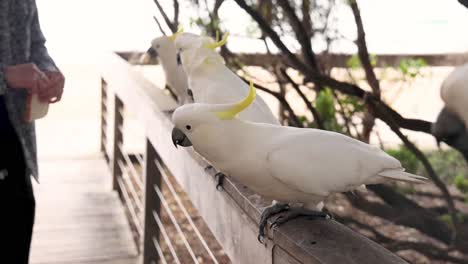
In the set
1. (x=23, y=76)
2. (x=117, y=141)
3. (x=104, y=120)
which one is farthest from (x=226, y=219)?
(x=104, y=120)

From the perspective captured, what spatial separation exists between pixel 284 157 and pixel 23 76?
2.02 feet

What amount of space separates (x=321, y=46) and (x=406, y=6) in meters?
0.37

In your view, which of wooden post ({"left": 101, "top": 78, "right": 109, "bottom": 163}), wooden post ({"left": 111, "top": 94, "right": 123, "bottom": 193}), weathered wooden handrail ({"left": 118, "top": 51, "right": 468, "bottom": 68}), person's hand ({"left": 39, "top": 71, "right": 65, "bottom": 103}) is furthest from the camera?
wooden post ({"left": 101, "top": 78, "right": 109, "bottom": 163})

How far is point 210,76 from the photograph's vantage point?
1.13m

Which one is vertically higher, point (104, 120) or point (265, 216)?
point (265, 216)

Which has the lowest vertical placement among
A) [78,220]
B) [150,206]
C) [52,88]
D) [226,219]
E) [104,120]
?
[78,220]

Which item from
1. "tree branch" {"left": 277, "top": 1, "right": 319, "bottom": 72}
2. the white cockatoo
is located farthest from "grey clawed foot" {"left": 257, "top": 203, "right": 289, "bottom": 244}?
"tree branch" {"left": 277, "top": 1, "right": 319, "bottom": 72}

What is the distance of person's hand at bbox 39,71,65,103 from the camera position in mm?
1177

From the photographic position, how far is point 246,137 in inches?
28.9

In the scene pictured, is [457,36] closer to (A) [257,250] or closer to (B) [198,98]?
(B) [198,98]

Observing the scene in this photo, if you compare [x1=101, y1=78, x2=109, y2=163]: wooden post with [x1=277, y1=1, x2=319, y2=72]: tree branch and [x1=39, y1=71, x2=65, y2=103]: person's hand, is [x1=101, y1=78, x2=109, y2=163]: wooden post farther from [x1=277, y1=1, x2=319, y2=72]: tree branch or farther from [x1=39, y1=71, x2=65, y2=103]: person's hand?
[x1=39, y1=71, x2=65, y2=103]: person's hand

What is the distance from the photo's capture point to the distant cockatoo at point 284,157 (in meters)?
0.71

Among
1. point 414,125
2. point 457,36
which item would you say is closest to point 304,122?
point 457,36

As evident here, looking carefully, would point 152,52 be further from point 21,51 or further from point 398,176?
point 398,176
